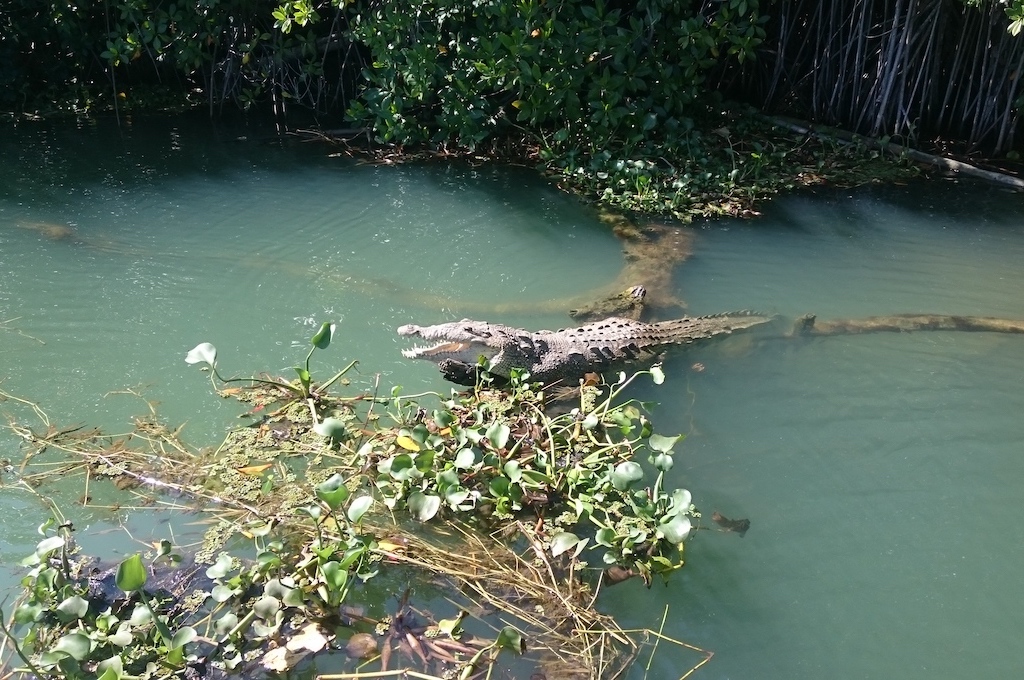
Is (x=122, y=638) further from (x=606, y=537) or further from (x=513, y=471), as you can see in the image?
(x=606, y=537)

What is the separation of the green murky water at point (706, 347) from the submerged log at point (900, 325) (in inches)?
3.8

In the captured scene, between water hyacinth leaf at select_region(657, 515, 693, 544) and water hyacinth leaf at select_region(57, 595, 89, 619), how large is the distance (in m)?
1.88

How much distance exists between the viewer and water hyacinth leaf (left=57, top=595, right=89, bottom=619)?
7.61 ft

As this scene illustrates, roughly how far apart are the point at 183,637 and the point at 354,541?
585mm

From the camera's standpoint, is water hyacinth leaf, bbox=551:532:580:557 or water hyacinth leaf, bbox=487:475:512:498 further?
water hyacinth leaf, bbox=487:475:512:498

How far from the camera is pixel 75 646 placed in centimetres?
220

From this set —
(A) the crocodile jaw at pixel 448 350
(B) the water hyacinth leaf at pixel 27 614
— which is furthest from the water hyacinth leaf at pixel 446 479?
(B) the water hyacinth leaf at pixel 27 614

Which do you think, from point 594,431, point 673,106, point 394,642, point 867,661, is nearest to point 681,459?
point 594,431

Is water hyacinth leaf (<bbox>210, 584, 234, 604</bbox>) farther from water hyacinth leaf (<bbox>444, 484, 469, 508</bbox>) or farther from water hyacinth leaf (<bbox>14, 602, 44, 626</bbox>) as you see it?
water hyacinth leaf (<bbox>444, 484, 469, 508</bbox>)

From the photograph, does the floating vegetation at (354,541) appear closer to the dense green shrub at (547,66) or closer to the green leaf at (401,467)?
the green leaf at (401,467)

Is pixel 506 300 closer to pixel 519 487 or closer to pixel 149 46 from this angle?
pixel 519 487

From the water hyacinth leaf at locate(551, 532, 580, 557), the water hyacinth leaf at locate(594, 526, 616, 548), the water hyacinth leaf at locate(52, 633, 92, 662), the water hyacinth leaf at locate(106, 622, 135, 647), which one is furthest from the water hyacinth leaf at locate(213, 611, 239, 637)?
the water hyacinth leaf at locate(594, 526, 616, 548)

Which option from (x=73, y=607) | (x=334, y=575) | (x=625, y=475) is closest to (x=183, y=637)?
(x=73, y=607)

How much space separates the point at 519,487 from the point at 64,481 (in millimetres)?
1859
